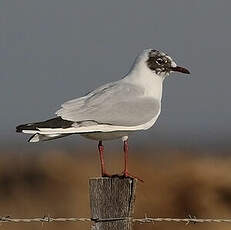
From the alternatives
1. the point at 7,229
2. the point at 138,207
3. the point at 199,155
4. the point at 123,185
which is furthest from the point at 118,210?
the point at 199,155

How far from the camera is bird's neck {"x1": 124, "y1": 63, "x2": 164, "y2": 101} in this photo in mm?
10430

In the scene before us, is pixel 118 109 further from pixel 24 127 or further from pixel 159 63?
pixel 24 127

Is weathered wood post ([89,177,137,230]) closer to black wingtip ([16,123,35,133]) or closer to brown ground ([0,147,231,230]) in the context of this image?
black wingtip ([16,123,35,133])

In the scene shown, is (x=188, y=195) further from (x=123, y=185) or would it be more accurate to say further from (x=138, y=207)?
(x=123, y=185)

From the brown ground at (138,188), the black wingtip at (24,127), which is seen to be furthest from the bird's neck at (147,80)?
the brown ground at (138,188)

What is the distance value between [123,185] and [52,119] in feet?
3.27

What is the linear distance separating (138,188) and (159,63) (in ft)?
35.5

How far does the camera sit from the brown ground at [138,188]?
20.2 m

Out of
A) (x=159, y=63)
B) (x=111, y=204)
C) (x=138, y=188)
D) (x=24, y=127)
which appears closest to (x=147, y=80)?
(x=159, y=63)

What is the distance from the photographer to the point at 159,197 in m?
21.0

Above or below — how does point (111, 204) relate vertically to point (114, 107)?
below

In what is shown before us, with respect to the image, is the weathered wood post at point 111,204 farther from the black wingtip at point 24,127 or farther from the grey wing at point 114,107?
the grey wing at point 114,107

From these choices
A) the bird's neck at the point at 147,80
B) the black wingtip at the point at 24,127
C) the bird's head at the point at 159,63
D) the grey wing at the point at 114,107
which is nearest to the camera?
the black wingtip at the point at 24,127

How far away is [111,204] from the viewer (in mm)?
8930
